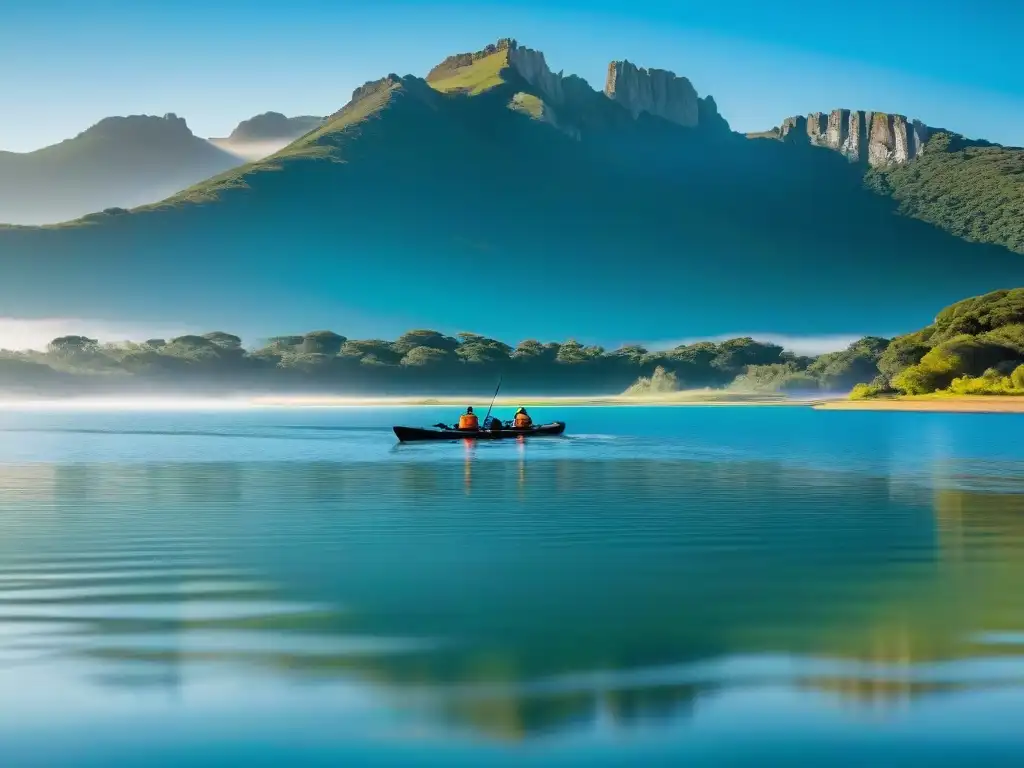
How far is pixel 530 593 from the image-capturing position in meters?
18.7

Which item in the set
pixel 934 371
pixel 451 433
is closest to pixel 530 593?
pixel 451 433

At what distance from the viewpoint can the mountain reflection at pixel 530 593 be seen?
1315cm

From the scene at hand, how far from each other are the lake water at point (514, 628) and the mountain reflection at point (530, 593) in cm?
7

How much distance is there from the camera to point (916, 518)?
97.1 feet

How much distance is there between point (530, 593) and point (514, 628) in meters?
2.81

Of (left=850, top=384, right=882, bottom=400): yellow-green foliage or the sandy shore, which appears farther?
(left=850, top=384, right=882, bottom=400): yellow-green foliage

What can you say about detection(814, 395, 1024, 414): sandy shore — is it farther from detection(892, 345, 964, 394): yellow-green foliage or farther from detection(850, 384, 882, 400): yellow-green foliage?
detection(850, 384, 882, 400): yellow-green foliage

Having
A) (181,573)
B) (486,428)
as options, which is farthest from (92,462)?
(181,573)

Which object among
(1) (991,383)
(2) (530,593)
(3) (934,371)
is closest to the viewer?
(2) (530,593)

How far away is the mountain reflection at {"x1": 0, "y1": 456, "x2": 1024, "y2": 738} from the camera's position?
13.1 metres

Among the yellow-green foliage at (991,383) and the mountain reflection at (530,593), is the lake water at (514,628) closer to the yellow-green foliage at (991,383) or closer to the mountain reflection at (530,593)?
the mountain reflection at (530,593)

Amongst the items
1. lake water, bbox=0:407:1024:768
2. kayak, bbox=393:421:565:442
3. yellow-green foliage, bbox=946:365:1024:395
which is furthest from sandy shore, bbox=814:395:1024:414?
lake water, bbox=0:407:1024:768

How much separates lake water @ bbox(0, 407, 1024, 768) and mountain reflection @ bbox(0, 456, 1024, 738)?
0.07m

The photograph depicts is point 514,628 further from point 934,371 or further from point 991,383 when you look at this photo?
point 934,371
